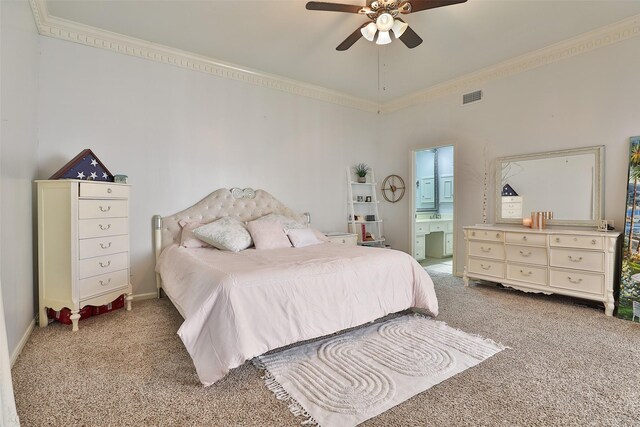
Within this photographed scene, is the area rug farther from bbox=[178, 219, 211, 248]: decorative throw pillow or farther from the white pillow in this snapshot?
bbox=[178, 219, 211, 248]: decorative throw pillow

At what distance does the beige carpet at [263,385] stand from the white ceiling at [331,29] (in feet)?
9.41

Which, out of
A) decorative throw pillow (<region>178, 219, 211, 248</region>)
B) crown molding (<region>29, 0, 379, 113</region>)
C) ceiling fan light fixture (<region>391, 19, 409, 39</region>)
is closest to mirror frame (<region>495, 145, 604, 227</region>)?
ceiling fan light fixture (<region>391, 19, 409, 39</region>)

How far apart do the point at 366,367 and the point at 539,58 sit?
4.04m

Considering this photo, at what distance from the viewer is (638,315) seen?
283cm

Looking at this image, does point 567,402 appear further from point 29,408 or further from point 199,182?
point 199,182

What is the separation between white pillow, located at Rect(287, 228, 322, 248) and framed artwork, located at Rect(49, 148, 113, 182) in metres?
1.98

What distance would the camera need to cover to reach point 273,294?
2105 millimetres

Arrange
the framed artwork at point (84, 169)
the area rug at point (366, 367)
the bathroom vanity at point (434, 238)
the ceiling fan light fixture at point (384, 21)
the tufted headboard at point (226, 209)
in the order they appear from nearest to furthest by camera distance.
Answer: the area rug at point (366, 367)
the ceiling fan light fixture at point (384, 21)
the framed artwork at point (84, 169)
the tufted headboard at point (226, 209)
the bathroom vanity at point (434, 238)

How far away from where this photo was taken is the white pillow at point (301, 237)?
12.0ft

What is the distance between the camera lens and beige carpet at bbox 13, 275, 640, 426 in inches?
61.9

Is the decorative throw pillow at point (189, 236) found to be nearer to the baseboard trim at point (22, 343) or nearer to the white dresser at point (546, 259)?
the baseboard trim at point (22, 343)

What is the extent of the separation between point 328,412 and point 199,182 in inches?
124

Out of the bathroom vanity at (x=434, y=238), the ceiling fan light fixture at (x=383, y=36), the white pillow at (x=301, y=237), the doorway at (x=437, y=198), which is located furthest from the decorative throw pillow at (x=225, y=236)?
the doorway at (x=437, y=198)

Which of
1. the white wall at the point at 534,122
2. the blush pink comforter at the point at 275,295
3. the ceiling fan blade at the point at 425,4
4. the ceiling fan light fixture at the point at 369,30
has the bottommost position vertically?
the blush pink comforter at the point at 275,295
